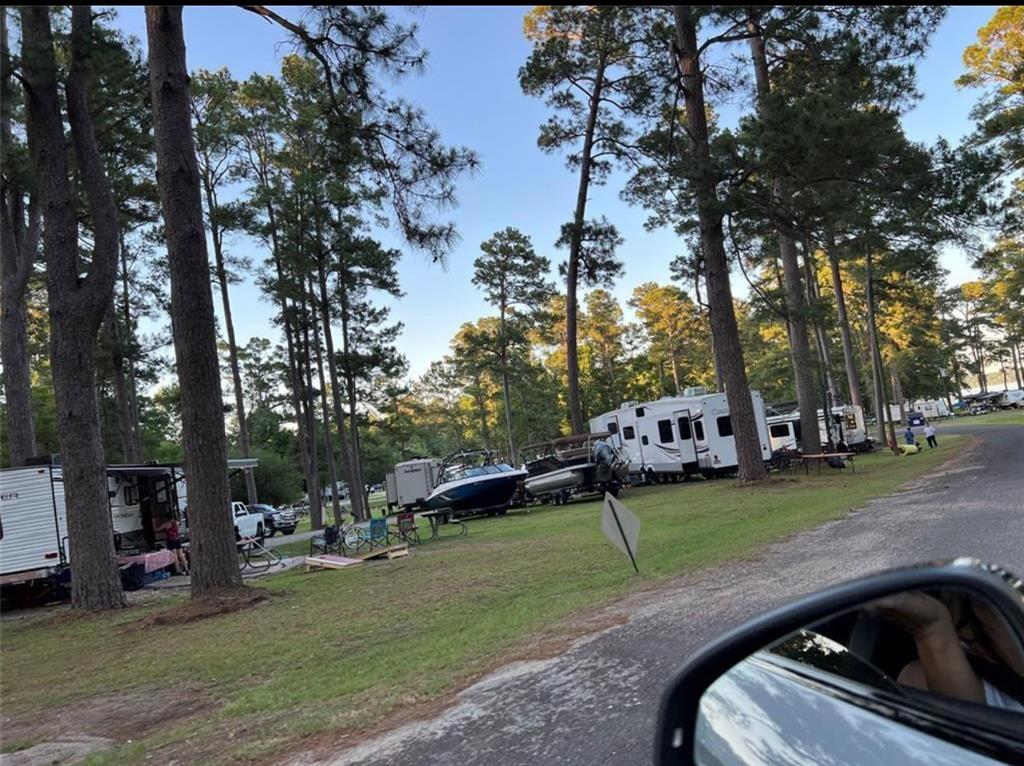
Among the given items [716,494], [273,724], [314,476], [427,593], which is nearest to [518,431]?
[314,476]

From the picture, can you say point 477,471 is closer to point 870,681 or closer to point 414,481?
point 414,481

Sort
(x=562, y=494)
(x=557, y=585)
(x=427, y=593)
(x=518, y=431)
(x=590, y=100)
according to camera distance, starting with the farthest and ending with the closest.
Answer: (x=518, y=431), (x=590, y=100), (x=562, y=494), (x=427, y=593), (x=557, y=585)

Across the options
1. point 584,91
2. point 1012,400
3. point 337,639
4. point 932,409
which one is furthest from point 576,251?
point 1012,400

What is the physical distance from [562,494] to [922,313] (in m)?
35.8

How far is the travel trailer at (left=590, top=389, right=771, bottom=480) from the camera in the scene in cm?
2450

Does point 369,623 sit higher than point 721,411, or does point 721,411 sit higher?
point 721,411

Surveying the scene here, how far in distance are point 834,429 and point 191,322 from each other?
2879 centimetres

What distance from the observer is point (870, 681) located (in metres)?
1.55

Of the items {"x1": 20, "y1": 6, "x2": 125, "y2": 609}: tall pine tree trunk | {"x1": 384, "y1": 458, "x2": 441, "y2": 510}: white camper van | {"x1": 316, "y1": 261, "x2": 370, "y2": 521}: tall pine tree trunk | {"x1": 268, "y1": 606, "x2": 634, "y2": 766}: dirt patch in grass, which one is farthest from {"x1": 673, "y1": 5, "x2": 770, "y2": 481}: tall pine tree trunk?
{"x1": 316, "y1": 261, "x2": 370, "y2": 521}: tall pine tree trunk

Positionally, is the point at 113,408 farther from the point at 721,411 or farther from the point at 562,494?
the point at 721,411

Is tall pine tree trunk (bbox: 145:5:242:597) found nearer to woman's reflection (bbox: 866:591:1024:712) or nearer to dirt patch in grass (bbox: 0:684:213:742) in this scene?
dirt patch in grass (bbox: 0:684:213:742)

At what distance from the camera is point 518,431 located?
57.4m

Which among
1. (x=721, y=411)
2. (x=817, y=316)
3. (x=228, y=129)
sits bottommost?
(x=721, y=411)

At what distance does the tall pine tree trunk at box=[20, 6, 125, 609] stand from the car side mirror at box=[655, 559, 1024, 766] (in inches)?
483
